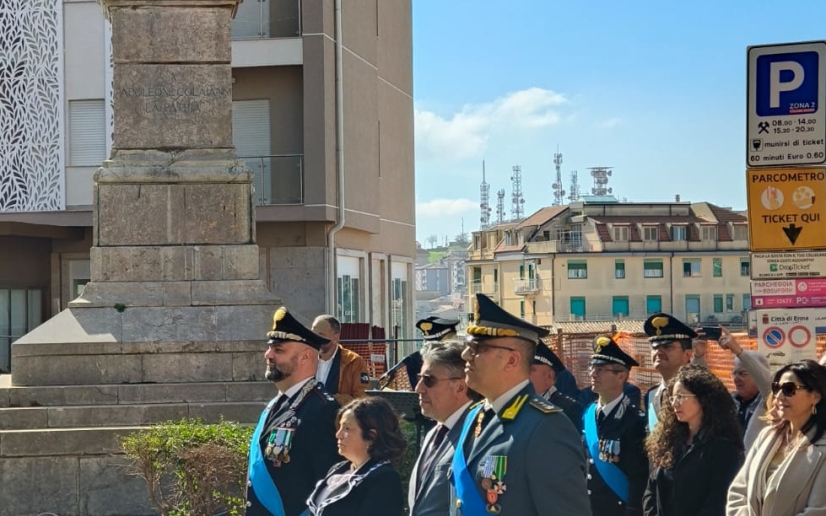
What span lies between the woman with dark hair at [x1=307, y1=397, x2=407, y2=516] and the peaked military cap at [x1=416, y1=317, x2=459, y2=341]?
2240 mm

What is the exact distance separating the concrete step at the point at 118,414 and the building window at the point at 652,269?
9736cm

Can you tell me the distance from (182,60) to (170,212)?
1.54 metres

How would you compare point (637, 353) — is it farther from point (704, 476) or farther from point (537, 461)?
point (537, 461)

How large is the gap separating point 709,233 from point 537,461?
108 m

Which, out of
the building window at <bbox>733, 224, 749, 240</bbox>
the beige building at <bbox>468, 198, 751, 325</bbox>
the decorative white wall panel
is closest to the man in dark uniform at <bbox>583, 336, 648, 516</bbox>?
the decorative white wall panel

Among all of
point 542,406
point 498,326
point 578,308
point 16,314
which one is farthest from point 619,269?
point 542,406

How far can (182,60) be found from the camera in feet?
48.0

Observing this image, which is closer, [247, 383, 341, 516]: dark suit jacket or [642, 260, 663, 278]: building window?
[247, 383, 341, 516]: dark suit jacket

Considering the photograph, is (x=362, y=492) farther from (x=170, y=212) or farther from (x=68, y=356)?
(x=170, y=212)

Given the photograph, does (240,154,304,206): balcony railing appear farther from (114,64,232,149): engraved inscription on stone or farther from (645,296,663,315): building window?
(645,296,663,315): building window

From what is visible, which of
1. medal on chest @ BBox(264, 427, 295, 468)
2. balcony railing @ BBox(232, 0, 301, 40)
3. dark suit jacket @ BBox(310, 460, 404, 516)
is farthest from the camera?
balcony railing @ BBox(232, 0, 301, 40)

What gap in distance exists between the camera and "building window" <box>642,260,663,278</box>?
10844cm

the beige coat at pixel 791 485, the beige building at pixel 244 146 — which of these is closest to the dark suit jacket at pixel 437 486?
the beige coat at pixel 791 485

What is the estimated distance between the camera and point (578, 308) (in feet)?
356
